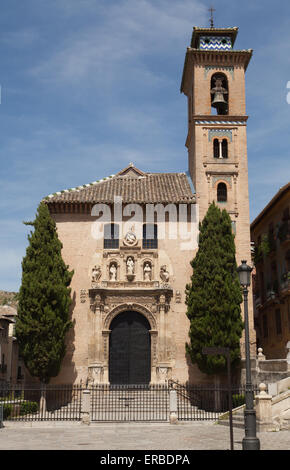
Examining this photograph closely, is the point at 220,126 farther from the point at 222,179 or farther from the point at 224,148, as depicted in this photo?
the point at 222,179

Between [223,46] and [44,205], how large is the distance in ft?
52.0

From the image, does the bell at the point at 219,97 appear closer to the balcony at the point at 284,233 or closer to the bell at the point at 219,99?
the bell at the point at 219,99

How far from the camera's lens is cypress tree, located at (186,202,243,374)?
25766 mm

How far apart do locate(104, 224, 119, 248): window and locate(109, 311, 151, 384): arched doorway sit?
408 centimetres

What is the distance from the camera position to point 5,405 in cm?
2181

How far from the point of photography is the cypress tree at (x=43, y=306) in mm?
25625

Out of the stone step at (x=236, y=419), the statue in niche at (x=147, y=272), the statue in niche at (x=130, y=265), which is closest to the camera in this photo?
the stone step at (x=236, y=419)

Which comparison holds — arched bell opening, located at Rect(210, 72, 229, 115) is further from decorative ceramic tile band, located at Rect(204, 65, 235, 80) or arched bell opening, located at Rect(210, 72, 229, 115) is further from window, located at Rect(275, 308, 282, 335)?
window, located at Rect(275, 308, 282, 335)

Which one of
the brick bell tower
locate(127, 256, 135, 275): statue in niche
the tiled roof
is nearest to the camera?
locate(127, 256, 135, 275): statue in niche

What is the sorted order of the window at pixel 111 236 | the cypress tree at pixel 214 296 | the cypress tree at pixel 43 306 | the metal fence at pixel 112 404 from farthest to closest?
the window at pixel 111 236
the cypress tree at pixel 214 296
the cypress tree at pixel 43 306
the metal fence at pixel 112 404

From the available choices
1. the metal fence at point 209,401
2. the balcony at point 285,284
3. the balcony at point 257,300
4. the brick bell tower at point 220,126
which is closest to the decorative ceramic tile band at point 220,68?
the brick bell tower at point 220,126

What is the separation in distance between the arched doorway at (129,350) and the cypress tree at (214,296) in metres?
2.73

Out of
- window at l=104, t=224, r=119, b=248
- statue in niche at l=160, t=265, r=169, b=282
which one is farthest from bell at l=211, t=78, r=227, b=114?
statue in niche at l=160, t=265, r=169, b=282

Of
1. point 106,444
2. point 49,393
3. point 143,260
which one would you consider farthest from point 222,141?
point 106,444
